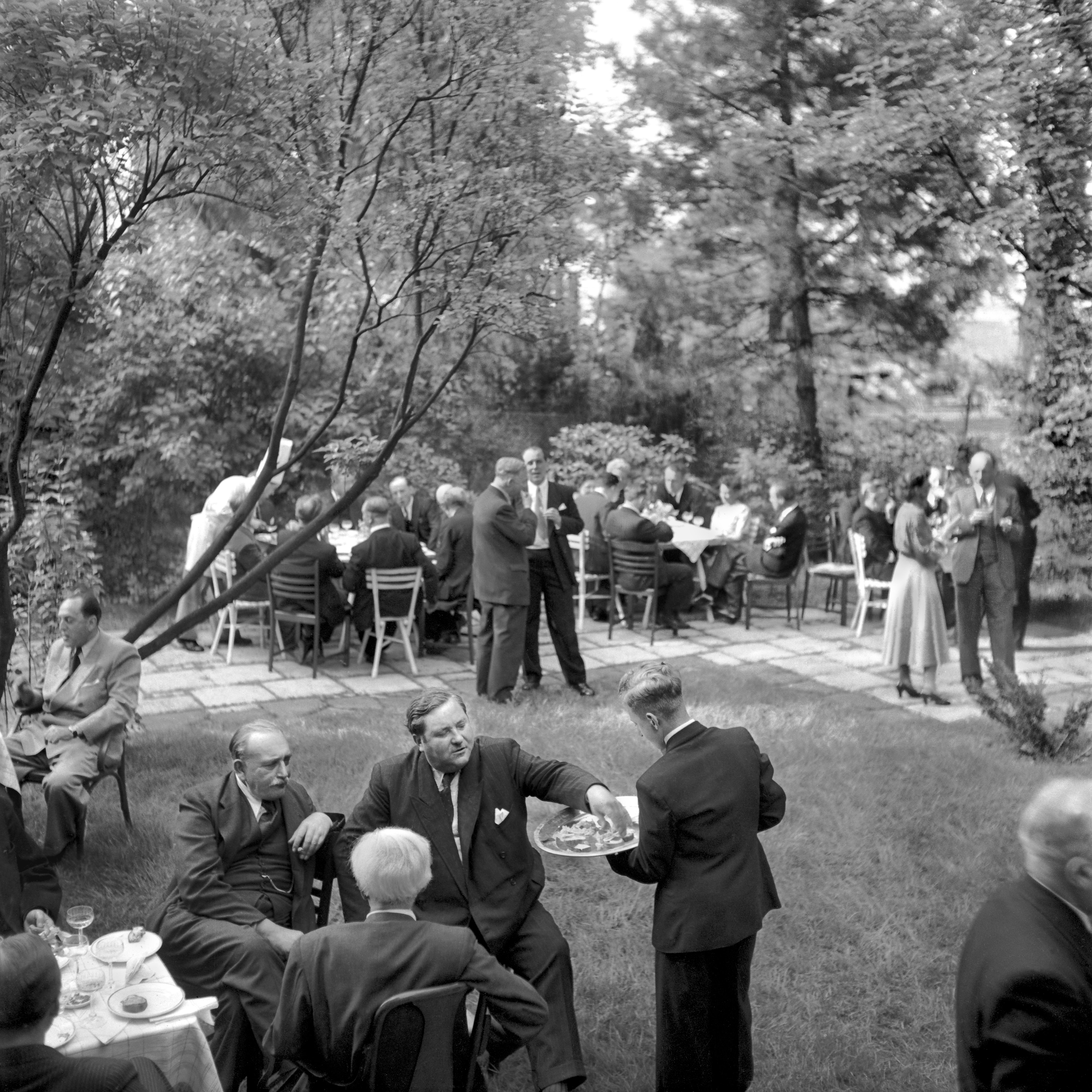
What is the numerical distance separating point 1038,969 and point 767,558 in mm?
9042

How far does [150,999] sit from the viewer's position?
333 centimetres

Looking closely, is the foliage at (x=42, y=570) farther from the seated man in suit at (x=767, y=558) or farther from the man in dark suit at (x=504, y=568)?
the seated man in suit at (x=767, y=558)

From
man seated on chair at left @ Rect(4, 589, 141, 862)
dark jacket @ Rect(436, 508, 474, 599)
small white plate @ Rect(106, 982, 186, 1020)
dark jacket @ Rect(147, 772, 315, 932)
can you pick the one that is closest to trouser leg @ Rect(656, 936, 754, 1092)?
dark jacket @ Rect(147, 772, 315, 932)

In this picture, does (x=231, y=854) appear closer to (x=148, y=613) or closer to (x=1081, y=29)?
(x=148, y=613)

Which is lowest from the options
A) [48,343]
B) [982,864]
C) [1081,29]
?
[982,864]

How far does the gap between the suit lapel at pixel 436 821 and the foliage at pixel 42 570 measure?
4324mm

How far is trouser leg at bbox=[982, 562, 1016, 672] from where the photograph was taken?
8.62 m

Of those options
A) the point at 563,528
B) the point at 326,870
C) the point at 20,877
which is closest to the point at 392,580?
the point at 563,528

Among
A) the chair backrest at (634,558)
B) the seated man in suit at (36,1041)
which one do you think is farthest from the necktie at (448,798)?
the chair backrest at (634,558)

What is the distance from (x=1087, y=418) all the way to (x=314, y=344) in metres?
7.88

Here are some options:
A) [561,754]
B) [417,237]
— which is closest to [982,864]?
[561,754]

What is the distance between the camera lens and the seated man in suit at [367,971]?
3002mm

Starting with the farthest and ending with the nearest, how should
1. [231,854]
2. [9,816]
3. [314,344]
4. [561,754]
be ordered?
1. [314,344]
2. [561,754]
3. [9,816]
4. [231,854]

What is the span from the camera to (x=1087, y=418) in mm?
10977
